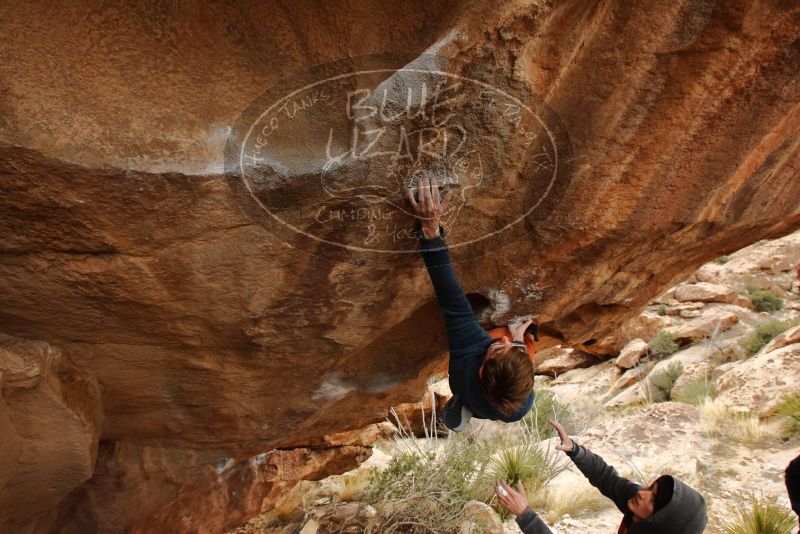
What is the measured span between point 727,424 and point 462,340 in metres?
5.75

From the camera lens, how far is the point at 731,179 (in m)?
2.35

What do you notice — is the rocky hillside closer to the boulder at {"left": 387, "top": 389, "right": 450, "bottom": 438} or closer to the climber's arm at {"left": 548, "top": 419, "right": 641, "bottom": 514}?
the boulder at {"left": 387, "top": 389, "right": 450, "bottom": 438}

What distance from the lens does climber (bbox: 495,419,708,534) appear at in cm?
237

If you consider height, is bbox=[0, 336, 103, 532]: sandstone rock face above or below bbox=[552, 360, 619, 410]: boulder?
above

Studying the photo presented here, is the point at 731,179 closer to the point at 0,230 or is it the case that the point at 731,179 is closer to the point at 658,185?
the point at 658,185

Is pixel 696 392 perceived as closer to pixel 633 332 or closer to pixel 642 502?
pixel 633 332

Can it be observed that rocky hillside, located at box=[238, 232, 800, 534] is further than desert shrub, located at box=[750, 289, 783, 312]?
No

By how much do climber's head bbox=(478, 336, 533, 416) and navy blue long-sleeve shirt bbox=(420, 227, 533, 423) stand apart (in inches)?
3.9

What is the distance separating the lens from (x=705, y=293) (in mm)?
12180

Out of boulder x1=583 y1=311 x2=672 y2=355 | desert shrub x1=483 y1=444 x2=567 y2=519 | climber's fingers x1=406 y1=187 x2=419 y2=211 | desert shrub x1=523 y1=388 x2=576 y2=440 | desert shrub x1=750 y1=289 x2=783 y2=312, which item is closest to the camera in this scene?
climber's fingers x1=406 y1=187 x2=419 y2=211

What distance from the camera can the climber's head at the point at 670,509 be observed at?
2.36 metres

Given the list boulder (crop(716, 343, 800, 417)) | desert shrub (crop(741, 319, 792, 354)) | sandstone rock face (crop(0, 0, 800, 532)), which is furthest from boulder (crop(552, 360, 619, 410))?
sandstone rock face (crop(0, 0, 800, 532))

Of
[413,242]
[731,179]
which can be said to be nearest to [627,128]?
[731,179]

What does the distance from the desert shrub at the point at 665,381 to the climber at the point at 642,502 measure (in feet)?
23.0
